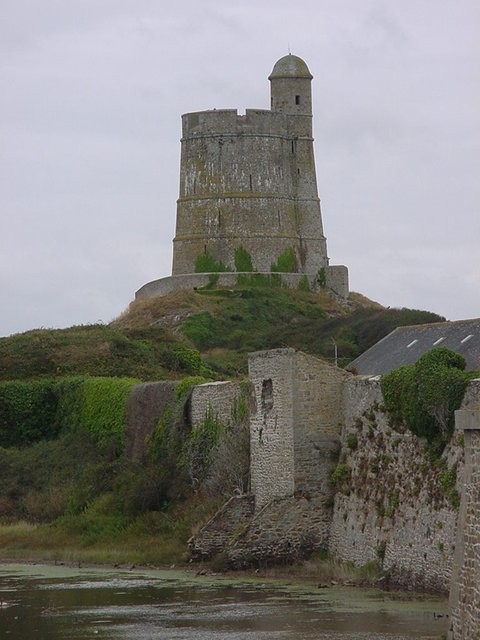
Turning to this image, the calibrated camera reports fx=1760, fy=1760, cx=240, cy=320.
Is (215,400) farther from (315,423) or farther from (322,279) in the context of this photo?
(322,279)

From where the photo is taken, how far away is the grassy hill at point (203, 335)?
173 ft

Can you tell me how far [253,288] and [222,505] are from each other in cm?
4378

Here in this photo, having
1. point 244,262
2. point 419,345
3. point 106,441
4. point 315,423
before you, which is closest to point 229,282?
point 244,262

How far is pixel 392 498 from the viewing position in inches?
1194

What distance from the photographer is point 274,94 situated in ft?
272

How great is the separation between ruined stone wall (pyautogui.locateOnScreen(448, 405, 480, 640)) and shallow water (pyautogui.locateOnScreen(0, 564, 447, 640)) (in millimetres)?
1963

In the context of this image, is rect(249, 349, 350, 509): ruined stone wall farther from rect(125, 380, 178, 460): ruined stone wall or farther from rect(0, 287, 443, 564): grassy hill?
rect(125, 380, 178, 460): ruined stone wall

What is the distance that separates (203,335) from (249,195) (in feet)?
33.9

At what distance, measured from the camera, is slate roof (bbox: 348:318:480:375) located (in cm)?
3234

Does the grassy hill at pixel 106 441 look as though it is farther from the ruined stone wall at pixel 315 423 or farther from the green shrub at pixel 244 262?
the green shrub at pixel 244 262

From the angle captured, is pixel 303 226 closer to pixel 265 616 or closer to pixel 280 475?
pixel 280 475

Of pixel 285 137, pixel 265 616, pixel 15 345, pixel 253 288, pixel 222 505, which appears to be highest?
pixel 285 137

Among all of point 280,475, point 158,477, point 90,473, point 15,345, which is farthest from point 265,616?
point 15,345

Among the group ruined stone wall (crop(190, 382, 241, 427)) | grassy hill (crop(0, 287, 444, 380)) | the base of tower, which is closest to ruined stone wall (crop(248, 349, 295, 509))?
ruined stone wall (crop(190, 382, 241, 427))
